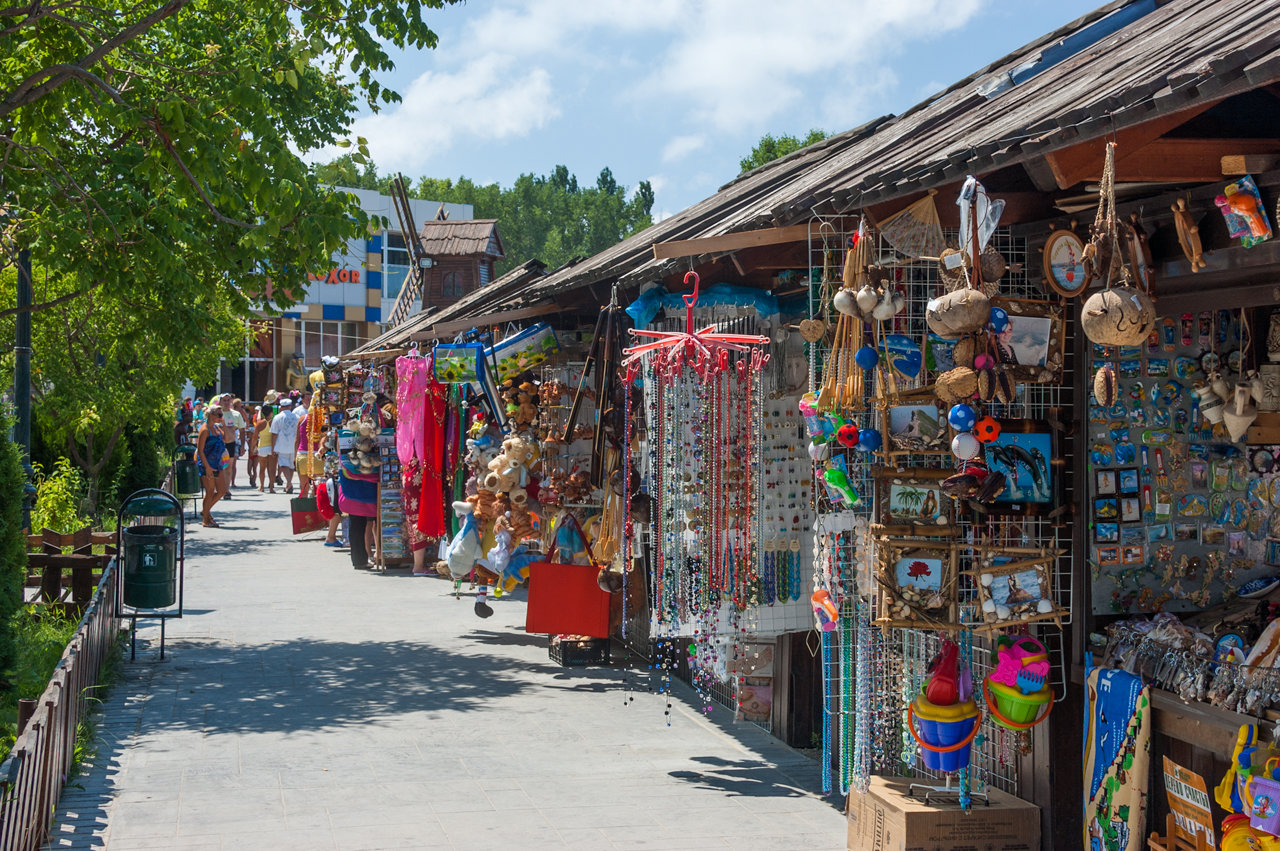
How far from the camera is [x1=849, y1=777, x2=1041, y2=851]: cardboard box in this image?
490 cm

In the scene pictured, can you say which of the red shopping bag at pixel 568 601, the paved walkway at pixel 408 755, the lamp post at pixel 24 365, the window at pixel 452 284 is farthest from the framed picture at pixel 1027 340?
the window at pixel 452 284

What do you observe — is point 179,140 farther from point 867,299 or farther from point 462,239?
point 462,239

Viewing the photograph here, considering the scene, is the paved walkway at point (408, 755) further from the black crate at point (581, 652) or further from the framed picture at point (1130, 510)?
the framed picture at point (1130, 510)

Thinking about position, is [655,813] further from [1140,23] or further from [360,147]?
[360,147]

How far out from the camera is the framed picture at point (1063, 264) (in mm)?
4398

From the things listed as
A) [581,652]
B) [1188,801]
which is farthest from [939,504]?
[581,652]

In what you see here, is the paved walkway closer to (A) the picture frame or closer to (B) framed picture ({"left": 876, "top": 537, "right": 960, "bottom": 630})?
(B) framed picture ({"left": 876, "top": 537, "right": 960, "bottom": 630})

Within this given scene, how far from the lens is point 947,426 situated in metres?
4.84

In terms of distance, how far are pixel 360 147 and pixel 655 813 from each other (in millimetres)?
5581

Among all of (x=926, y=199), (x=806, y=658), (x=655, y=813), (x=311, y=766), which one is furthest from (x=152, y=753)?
(x=926, y=199)

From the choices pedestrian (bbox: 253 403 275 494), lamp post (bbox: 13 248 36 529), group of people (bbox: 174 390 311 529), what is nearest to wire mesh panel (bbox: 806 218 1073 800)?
lamp post (bbox: 13 248 36 529)

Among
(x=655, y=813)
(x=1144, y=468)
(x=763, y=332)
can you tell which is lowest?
(x=655, y=813)

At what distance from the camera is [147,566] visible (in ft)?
31.3

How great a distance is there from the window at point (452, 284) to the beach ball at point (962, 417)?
3079 centimetres
